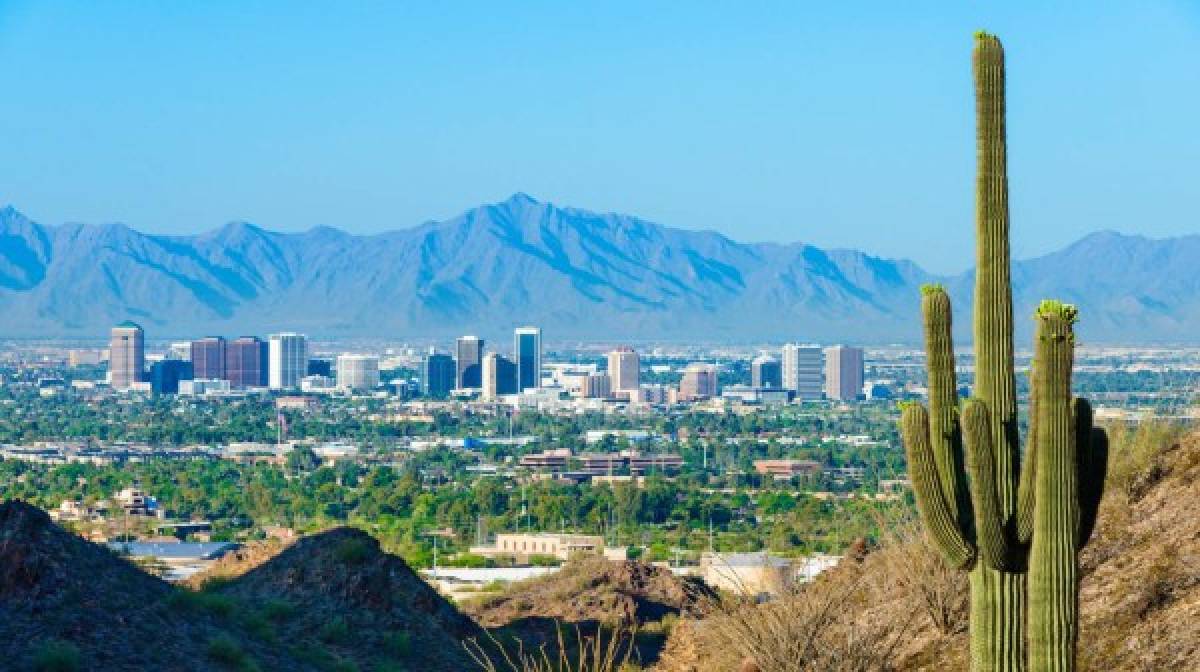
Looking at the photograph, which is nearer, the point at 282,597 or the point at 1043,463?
the point at 1043,463

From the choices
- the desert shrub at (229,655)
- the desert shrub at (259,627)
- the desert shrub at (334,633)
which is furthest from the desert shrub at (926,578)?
the desert shrub at (334,633)

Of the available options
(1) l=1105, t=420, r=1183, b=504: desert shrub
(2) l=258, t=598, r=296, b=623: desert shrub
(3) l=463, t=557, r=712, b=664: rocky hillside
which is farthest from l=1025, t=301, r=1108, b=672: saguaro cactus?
(3) l=463, t=557, r=712, b=664: rocky hillside

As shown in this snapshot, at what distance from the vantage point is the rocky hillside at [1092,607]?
14867 mm

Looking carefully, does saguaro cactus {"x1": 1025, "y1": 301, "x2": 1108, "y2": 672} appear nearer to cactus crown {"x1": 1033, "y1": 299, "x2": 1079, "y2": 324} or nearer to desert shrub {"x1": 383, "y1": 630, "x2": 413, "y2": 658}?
cactus crown {"x1": 1033, "y1": 299, "x2": 1079, "y2": 324}

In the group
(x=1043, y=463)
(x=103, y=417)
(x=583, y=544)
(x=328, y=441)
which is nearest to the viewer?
(x=1043, y=463)

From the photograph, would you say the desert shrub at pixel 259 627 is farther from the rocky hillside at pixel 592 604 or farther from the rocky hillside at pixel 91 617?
the rocky hillside at pixel 592 604

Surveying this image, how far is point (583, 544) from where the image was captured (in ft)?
241

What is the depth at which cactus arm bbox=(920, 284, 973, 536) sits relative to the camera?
11445 mm

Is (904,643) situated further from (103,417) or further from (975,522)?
(103,417)

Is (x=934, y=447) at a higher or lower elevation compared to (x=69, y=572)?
higher

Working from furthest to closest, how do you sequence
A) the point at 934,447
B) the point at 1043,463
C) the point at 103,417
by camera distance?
the point at 103,417 < the point at 934,447 < the point at 1043,463

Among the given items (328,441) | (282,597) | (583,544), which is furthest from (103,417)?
(282,597)

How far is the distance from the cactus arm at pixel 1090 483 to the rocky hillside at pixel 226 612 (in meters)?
14.0

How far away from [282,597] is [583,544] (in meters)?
43.8
